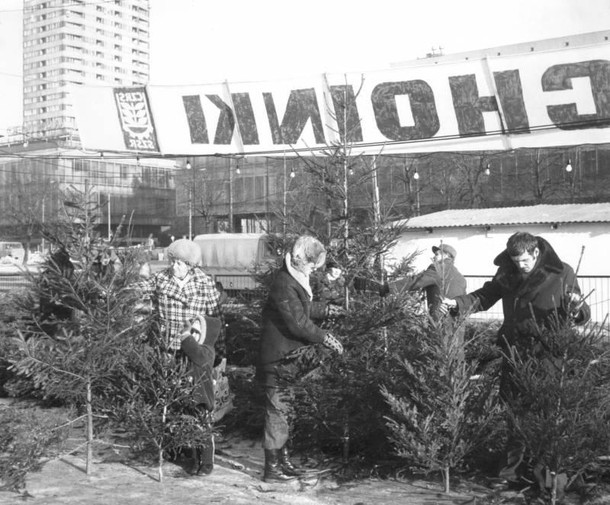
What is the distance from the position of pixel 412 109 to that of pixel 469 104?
90cm

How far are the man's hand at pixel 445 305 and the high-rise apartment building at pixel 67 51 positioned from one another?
15016 cm

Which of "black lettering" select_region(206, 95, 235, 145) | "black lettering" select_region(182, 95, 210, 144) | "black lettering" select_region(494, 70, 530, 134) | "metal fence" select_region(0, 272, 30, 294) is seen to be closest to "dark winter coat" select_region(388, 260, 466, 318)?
"metal fence" select_region(0, 272, 30, 294)

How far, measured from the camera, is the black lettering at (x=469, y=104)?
1205 cm

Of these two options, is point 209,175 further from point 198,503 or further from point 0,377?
point 198,503

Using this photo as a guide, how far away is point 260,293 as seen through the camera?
24.6 ft

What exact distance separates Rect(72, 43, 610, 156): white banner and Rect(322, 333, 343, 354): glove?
571 cm

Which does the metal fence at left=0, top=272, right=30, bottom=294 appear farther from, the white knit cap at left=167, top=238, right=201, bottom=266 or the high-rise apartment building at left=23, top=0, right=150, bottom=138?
the high-rise apartment building at left=23, top=0, right=150, bottom=138

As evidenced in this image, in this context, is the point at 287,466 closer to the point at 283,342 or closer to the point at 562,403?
the point at 283,342

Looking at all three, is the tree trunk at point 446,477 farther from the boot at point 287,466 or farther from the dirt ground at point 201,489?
the boot at point 287,466

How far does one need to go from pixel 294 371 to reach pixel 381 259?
1.33 m

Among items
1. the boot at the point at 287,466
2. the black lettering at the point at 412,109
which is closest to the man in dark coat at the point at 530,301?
the boot at the point at 287,466

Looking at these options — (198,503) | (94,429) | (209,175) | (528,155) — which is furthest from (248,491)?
(209,175)

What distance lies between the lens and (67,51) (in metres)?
152

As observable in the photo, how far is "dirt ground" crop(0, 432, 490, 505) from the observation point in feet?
16.6
